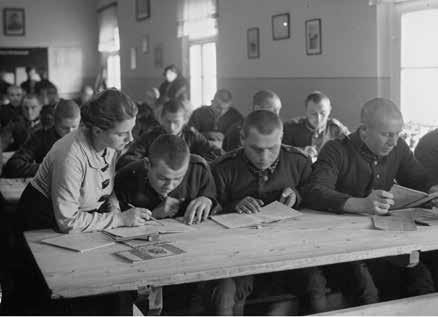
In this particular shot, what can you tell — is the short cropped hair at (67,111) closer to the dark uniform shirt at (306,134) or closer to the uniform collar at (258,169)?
the dark uniform shirt at (306,134)

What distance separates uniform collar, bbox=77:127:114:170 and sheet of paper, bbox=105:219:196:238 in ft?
0.99

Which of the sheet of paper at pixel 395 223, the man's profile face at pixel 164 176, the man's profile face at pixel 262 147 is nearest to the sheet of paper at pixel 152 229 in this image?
the man's profile face at pixel 164 176

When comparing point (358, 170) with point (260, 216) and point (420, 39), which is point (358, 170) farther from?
point (420, 39)

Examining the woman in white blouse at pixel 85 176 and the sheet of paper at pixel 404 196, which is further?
the sheet of paper at pixel 404 196

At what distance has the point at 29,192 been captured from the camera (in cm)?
306

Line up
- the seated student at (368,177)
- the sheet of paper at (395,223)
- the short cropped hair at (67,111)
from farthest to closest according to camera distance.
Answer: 1. the short cropped hair at (67,111)
2. the seated student at (368,177)
3. the sheet of paper at (395,223)

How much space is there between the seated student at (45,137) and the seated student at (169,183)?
163 cm

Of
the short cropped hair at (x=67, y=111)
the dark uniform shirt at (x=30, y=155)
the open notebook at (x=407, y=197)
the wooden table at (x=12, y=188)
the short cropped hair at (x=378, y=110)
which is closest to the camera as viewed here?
the open notebook at (x=407, y=197)

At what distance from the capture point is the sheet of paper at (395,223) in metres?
2.94

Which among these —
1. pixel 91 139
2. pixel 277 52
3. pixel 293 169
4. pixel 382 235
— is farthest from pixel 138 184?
pixel 277 52

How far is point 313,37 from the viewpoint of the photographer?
290 inches

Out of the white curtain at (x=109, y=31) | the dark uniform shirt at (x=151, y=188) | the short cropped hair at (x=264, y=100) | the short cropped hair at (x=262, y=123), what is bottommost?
the dark uniform shirt at (x=151, y=188)

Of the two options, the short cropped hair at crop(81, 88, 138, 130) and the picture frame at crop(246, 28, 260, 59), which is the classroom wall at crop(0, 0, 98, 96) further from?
the short cropped hair at crop(81, 88, 138, 130)

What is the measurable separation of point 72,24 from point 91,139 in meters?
14.2
